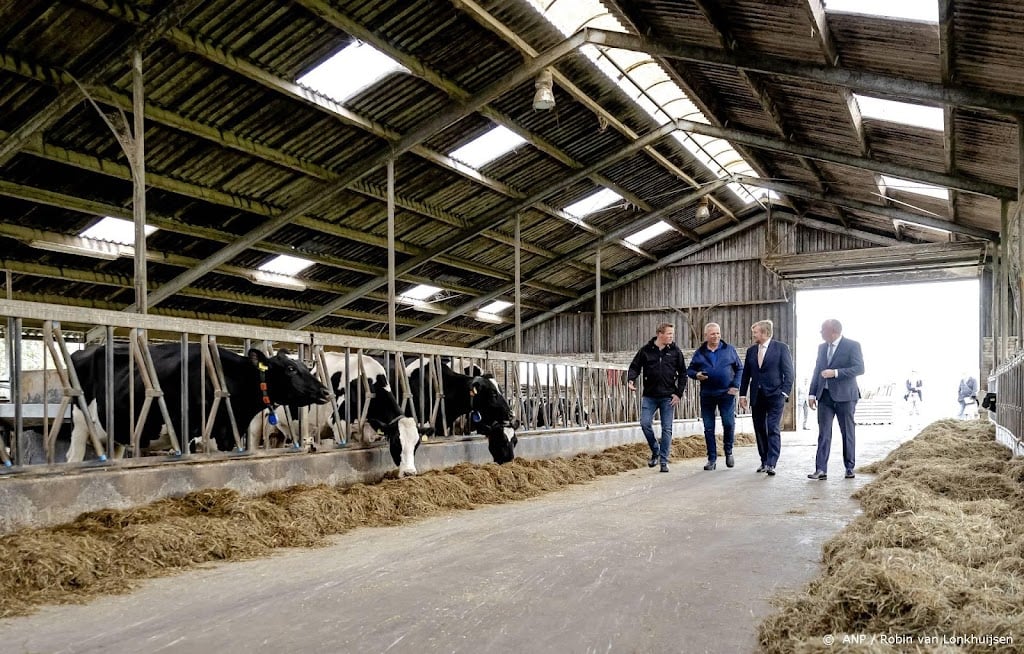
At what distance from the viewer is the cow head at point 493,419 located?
29.9 feet

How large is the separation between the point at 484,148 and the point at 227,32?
643 cm

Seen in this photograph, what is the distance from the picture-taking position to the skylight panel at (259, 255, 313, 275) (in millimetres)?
17234

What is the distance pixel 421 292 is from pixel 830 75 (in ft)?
46.4

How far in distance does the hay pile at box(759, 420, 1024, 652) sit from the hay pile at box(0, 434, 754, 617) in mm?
3031

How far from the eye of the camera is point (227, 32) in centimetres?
978

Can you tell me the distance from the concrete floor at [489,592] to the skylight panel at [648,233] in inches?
735

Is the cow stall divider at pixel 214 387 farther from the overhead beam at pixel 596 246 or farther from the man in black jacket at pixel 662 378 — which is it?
the overhead beam at pixel 596 246

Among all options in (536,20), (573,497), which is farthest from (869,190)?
(573,497)

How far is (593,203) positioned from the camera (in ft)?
67.1

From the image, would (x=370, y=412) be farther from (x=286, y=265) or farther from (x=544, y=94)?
(x=286, y=265)

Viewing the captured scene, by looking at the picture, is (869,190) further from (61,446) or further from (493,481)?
(61,446)

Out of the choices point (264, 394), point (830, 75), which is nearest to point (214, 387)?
point (264, 394)

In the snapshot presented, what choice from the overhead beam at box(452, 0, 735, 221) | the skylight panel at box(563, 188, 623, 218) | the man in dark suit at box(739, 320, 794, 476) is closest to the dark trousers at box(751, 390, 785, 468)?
the man in dark suit at box(739, 320, 794, 476)

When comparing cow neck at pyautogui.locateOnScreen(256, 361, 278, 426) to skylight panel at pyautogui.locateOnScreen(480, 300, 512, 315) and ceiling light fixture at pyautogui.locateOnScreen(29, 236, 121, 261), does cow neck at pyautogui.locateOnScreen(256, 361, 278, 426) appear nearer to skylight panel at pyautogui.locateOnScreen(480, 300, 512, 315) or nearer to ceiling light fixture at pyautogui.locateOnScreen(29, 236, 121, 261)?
ceiling light fixture at pyautogui.locateOnScreen(29, 236, 121, 261)
